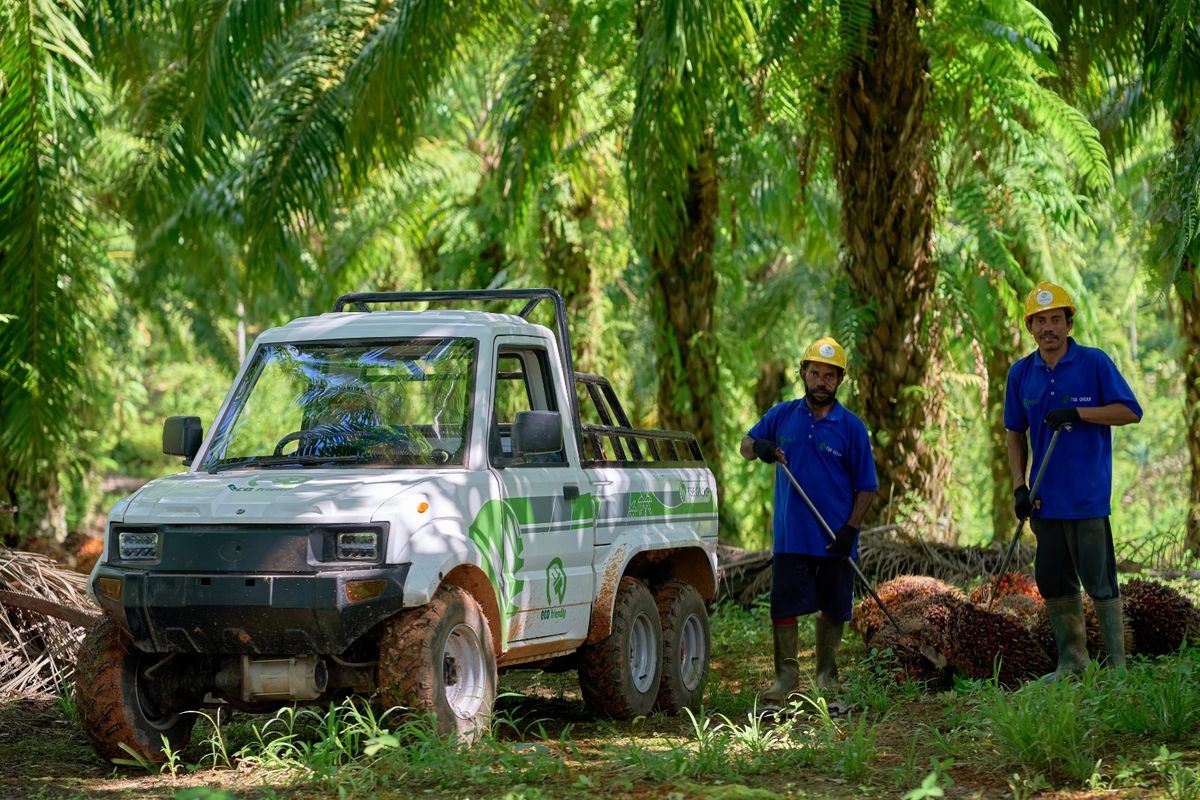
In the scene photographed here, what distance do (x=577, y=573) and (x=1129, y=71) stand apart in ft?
29.7

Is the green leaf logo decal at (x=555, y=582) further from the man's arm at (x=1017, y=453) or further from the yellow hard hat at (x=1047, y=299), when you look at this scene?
the yellow hard hat at (x=1047, y=299)

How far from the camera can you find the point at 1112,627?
343 inches

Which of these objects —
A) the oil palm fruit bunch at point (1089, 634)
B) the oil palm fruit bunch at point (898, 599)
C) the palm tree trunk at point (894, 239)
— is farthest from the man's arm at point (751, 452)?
the palm tree trunk at point (894, 239)

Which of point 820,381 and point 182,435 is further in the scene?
point 820,381

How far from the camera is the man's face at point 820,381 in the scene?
9156 millimetres

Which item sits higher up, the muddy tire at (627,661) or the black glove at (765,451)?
the black glove at (765,451)

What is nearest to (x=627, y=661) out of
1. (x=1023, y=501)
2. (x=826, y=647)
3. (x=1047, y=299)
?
(x=826, y=647)

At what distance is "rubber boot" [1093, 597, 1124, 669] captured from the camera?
8.70m

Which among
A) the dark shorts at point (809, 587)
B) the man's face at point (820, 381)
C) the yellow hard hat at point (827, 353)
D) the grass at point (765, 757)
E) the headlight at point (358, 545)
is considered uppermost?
the yellow hard hat at point (827, 353)

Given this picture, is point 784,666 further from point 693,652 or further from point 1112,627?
point 1112,627

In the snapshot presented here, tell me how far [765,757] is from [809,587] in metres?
2.30

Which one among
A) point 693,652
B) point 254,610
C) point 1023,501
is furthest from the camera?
point 693,652

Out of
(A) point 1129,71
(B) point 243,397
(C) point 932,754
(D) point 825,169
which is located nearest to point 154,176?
(D) point 825,169

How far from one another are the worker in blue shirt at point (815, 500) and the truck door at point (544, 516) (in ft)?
3.96
